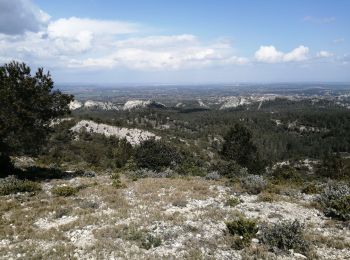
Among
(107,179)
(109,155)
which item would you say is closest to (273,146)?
(109,155)

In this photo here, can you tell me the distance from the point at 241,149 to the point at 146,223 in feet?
139

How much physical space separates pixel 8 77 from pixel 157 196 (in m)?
16.1

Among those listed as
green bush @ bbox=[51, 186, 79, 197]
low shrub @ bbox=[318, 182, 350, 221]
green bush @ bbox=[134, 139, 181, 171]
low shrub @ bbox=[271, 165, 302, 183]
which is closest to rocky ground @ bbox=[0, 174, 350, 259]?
green bush @ bbox=[51, 186, 79, 197]

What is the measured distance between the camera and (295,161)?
15938cm

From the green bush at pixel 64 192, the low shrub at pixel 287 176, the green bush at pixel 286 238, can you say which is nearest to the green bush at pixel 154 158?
the low shrub at pixel 287 176

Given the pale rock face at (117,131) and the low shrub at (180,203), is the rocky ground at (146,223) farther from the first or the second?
the pale rock face at (117,131)

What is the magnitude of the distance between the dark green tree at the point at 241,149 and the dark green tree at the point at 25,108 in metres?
32.8

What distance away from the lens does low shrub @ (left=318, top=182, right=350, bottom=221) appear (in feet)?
55.6

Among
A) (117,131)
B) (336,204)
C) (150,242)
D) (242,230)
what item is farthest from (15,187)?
(117,131)

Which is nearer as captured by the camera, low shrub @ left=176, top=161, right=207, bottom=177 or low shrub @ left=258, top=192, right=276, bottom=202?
low shrub @ left=258, top=192, right=276, bottom=202

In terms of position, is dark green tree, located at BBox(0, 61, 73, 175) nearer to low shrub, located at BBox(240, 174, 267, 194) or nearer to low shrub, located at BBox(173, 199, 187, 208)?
low shrub, located at BBox(173, 199, 187, 208)

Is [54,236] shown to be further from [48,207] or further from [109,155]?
[109,155]

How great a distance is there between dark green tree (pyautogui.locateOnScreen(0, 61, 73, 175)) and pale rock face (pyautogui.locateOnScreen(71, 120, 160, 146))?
86.6m

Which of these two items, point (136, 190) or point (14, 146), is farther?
point (14, 146)
